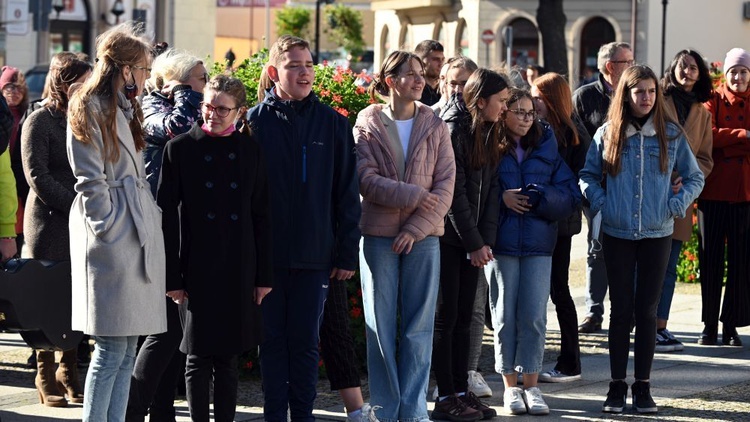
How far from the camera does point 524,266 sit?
7.80m

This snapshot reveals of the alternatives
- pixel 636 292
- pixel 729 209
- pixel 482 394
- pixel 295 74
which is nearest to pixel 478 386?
pixel 482 394

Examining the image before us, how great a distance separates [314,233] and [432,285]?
75 cm

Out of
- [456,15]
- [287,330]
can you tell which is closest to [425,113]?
[287,330]

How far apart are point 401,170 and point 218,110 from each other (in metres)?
1.16

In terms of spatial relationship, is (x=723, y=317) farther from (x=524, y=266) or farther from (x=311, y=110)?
(x=311, y=110)

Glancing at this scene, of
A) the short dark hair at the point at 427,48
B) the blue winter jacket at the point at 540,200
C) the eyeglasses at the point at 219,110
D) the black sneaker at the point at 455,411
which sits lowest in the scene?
the black sneaker at the point at 455,411

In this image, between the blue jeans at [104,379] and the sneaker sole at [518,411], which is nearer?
the blue jeans at [104,379]

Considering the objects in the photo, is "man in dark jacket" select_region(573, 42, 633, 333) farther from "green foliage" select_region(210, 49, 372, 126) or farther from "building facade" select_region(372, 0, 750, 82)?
"building facade" select_region(372, 0, 750, 82)

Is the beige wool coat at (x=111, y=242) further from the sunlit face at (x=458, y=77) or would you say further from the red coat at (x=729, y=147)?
the red coat at (x=729, y=147)

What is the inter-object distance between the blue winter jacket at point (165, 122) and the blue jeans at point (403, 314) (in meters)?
1.10

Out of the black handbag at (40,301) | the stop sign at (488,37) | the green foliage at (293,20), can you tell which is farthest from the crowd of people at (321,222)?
the green foliage at (293,20)

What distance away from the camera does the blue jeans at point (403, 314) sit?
717cm

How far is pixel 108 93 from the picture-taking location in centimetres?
617

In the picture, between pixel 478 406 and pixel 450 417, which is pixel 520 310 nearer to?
pixel 478 406
